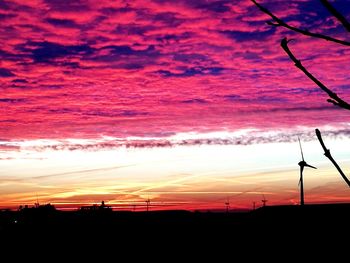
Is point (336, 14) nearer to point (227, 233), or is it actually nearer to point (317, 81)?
point (317, 81)

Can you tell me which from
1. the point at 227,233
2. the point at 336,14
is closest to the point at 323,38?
the point at 336,14

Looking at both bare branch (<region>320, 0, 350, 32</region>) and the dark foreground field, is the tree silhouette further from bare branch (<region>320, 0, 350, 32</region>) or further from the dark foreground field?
the dark foreground field

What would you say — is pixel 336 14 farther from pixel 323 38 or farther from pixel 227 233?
pixel 227 233

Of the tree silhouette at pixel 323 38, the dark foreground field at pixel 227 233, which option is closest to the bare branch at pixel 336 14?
the tree silhouette at pixel 323 38

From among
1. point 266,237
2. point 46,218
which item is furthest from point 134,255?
point 46,218

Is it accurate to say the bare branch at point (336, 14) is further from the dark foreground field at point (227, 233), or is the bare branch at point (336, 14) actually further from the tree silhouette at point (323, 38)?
the dark foreground field at point (227, 233)

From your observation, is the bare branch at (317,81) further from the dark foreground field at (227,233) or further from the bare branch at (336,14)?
the dark foreground field at (227,233)

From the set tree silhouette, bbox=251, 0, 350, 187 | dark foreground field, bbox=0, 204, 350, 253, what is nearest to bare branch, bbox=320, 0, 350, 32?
tree silhouette, bbox=251, 0, 350, 187

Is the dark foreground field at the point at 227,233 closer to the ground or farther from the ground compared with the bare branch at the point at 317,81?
closer to the ground

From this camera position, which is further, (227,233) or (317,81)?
(227,233)

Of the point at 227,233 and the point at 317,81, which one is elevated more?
the point at 317,81

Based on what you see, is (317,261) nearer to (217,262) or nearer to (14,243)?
(217,262)

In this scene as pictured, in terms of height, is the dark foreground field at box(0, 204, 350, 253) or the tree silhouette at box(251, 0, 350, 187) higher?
the tree silhouette at box(251, 0, 350, 187)

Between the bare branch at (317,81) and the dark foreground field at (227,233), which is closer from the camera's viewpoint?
the bare branch at (317,81)
